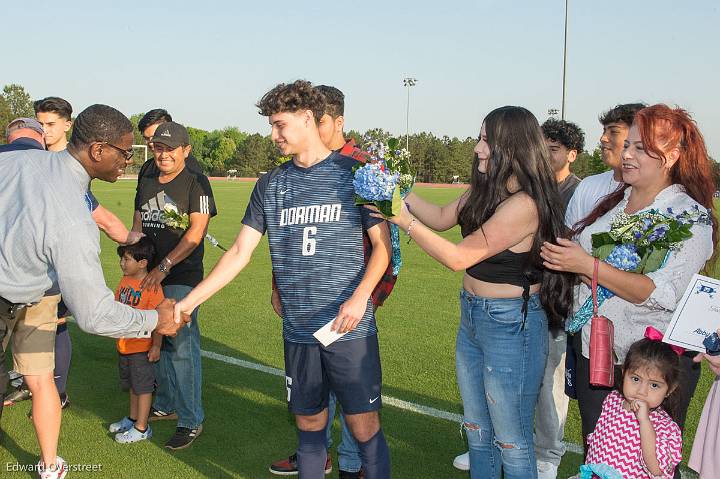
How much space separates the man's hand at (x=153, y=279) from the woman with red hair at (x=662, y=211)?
3.08m

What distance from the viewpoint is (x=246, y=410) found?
19.1 feet

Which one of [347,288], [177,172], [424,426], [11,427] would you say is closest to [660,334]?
[347,288]

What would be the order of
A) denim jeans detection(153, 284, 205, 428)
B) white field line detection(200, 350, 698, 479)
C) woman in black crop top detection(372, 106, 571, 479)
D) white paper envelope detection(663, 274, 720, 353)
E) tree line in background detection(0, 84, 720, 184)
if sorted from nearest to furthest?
white paper envelope detection(663, 274, 720, 353) → woman in black crop top detection(372, 106, 571, 479) → white field line detection(200, 350, 698, 479) → denim jeans detection(153, 284, 205, 428) → tree line in background detection(0, 84, 720, 184)

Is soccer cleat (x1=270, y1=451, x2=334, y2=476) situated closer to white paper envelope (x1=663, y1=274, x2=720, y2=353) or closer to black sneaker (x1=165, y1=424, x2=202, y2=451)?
black sneaker (x1=165, y1=424, x2=202, y2=451)

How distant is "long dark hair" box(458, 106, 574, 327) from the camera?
329 cm

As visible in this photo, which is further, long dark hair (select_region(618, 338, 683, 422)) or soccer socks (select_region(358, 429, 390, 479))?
soccer socks (select_region(358, 429, 390, 479))

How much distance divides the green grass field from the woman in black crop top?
1448mm

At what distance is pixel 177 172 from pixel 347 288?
94.5 inches

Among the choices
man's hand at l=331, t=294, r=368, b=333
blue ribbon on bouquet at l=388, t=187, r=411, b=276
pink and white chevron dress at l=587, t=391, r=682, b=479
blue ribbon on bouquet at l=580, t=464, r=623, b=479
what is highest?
blue ribbon on bouquet at l=388, t=187, r=411, b=276

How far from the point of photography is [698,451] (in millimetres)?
3178

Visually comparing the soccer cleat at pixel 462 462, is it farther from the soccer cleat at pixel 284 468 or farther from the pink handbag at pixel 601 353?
the pink handbag at pixel 601 353

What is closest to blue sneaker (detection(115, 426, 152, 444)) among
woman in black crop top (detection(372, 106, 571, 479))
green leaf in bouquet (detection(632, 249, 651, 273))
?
woman in black crop top (detection(372, 106, 571, 479))

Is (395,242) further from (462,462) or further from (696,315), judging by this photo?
(462,462)

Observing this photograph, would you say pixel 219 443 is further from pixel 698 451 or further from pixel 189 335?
pixel 698 451
